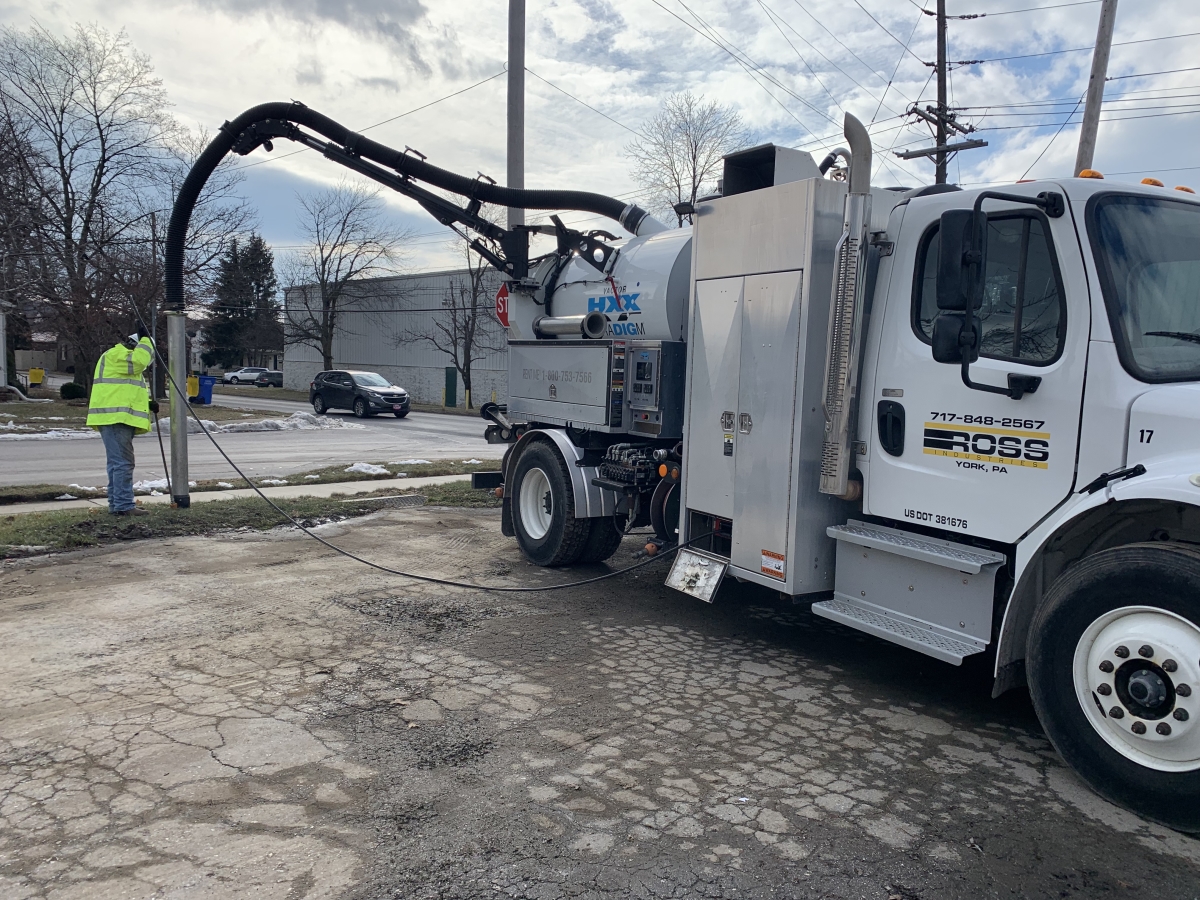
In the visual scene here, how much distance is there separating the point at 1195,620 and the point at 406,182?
7592 mm

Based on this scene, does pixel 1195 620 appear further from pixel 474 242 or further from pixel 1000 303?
pixel 474 242

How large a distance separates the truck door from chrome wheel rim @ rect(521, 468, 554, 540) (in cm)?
362

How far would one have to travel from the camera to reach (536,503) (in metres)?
8.13

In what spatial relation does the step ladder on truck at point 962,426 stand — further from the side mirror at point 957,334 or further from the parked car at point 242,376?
the parked car at point 242,376

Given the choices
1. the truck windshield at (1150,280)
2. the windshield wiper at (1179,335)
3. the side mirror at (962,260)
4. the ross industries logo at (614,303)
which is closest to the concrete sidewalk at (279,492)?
the ross industries logo at (614,303)

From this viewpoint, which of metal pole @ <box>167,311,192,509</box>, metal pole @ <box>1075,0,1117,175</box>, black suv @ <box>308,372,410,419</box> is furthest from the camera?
black suv @ <box>308,372,410,419</box>

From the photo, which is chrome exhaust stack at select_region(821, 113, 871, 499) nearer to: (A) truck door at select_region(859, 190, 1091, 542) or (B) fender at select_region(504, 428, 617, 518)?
(A) truck door at select_region(859, 190, 1091, 542)

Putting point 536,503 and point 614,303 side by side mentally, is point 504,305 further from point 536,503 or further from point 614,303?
point 536,503

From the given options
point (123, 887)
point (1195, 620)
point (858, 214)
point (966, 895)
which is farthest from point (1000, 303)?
point (123, 887)

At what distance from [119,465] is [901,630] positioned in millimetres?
7895

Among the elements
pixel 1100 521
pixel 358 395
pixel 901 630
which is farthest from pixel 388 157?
pixel 358 395

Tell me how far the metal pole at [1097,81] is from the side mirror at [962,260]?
9987mm

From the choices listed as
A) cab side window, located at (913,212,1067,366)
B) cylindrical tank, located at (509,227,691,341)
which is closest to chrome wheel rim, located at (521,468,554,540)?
cylindrical tank, located at (509,227,691,341)

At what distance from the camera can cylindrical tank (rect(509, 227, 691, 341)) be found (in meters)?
6.68
